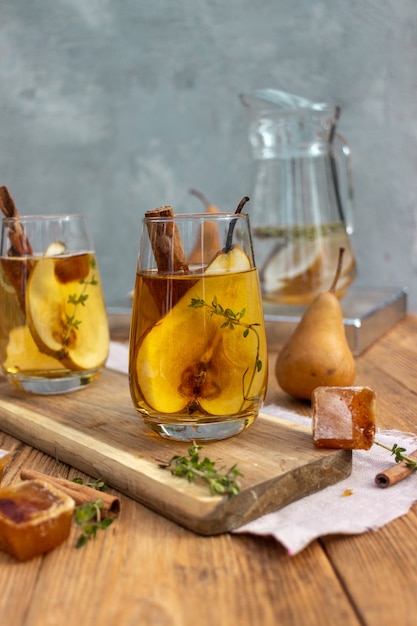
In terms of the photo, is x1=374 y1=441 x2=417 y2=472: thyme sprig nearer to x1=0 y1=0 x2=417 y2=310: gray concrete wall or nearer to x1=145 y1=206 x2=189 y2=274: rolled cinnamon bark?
x1=145 y1=206 x2=189 y2=274: rolled cinnamon bark

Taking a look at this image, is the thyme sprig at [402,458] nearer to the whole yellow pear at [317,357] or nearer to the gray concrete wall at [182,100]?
the whole yellow pear at [317,357]

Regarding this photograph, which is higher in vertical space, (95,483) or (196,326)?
(196,326)

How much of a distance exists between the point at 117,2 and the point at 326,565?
1.94 m

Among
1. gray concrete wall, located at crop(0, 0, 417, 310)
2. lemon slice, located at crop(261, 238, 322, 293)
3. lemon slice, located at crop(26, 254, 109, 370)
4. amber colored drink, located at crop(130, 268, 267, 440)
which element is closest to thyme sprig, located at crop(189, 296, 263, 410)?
amber colored drink, located at crop(130, 268, 267, 440)

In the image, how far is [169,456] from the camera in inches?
34.2

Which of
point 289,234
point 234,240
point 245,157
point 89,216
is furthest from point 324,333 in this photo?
point 89,216

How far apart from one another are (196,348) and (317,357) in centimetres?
36

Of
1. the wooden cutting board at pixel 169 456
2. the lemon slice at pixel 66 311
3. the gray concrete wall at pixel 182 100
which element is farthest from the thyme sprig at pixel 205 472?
the gray concrete wall at pixel 182 100

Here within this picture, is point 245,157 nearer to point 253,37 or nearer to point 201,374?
point 253,37

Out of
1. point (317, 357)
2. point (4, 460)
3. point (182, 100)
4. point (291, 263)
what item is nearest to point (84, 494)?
point (4, 460)

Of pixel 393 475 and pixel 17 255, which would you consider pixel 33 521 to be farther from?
pixel 17 255

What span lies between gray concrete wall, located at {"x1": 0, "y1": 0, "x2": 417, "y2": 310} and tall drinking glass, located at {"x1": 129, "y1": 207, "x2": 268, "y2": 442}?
1252mm

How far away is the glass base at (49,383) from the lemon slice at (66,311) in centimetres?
2

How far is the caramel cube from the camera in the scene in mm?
692
